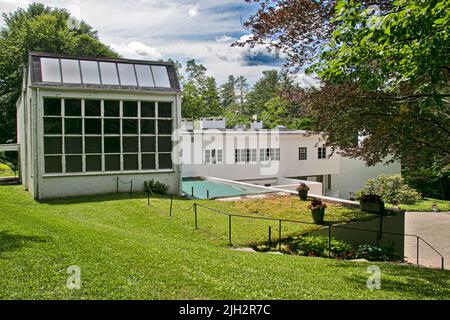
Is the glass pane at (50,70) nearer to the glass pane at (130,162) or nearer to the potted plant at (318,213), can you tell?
the glass pane at (130,162)

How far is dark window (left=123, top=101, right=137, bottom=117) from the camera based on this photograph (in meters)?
18.5

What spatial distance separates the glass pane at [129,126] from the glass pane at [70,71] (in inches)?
106

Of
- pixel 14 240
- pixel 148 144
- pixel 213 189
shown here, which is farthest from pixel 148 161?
pixel 14 240

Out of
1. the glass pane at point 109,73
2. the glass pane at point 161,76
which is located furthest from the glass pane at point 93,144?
the glass pane at point 161,76

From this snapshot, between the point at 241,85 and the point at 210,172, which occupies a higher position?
the point at 241,85

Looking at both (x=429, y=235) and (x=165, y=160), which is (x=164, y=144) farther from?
(x=429, y=235)

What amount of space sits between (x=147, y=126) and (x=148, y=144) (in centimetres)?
86

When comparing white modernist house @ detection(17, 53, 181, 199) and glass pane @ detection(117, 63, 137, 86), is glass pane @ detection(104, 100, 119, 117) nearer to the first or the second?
white modernist house @ detection(17, 53, 181, 199)
